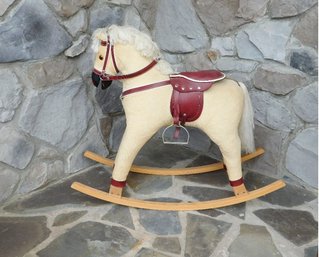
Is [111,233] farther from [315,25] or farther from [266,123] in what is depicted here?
[315,25]

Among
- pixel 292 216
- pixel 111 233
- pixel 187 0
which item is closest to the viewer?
pixel 111 233

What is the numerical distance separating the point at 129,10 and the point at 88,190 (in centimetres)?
100

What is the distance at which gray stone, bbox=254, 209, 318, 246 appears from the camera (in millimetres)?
1793

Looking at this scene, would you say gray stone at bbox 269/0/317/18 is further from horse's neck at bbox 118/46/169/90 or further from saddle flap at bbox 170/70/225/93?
horse's neck at bbox 118/46/169/90

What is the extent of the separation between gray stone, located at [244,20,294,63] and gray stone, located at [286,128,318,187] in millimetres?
388

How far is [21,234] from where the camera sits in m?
1.80

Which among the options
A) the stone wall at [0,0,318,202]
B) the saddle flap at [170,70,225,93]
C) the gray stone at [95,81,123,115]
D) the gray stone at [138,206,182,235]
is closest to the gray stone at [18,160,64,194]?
the stone wall at [0,0,318,202]

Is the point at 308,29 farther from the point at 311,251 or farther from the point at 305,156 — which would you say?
the point at 311,251

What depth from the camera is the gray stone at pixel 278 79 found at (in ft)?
6.61

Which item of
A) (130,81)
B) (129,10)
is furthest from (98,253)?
(129,10)

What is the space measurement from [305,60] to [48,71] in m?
1.20

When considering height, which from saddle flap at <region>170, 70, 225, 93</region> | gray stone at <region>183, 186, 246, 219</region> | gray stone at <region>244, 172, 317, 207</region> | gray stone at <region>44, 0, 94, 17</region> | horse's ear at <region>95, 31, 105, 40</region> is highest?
gray stone at <region>44, 0, 94, 17</region>

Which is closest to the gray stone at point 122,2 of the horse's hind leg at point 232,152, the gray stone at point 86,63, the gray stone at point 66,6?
the gray stone at point 66,6

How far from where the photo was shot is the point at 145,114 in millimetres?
1847
